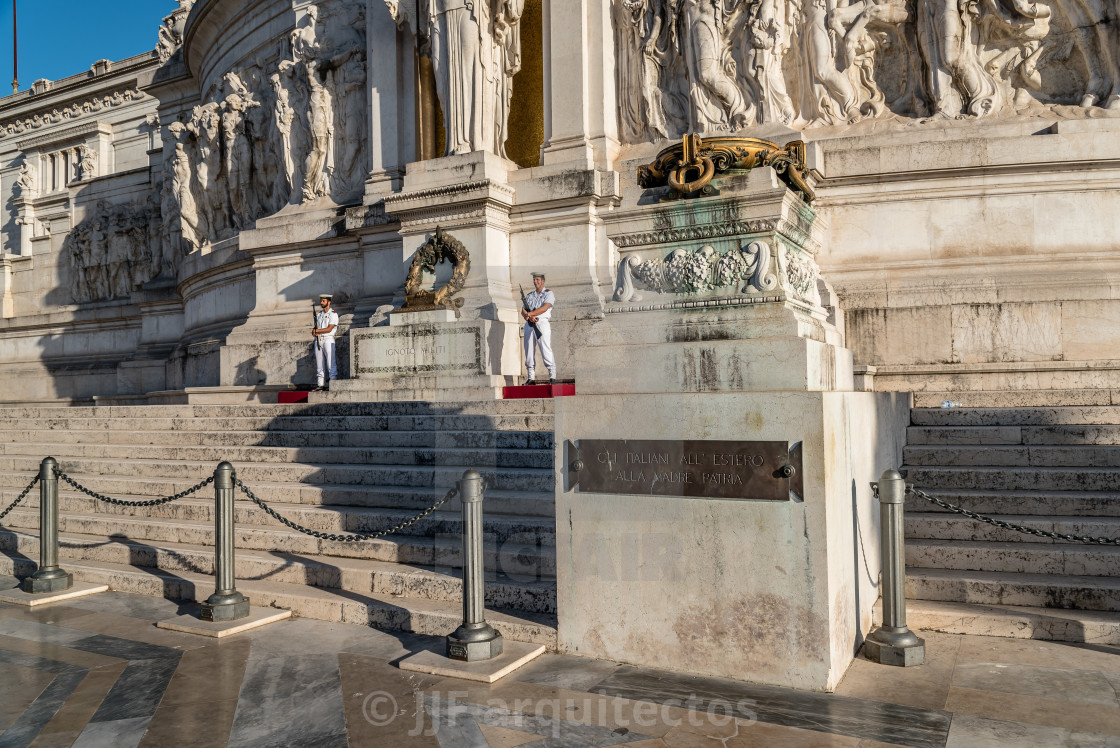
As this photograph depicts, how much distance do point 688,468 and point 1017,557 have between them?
3.01m

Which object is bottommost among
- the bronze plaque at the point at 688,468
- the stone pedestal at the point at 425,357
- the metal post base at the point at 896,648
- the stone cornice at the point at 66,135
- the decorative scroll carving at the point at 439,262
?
the metal post base at the point at 896,648

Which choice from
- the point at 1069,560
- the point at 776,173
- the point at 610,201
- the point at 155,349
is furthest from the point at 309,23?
the point at 1069,560

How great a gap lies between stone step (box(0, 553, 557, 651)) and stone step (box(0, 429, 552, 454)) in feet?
8.32

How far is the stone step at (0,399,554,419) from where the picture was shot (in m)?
10.2

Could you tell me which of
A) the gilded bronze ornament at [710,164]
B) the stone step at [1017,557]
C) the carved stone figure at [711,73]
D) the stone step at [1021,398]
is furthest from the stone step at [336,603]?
the carved stone figure at [711,73]

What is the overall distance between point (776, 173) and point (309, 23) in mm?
15840

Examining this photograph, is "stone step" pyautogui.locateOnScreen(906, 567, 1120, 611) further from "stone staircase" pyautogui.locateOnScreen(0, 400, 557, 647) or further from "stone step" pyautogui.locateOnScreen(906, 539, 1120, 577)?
"stone staircase" pyautogui.locateOnScreen(0, 400, 557, 647)

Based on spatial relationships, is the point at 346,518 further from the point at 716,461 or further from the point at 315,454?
the point at 716,461

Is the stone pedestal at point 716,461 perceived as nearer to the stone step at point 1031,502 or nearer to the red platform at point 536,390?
the stone step at point 1031,502

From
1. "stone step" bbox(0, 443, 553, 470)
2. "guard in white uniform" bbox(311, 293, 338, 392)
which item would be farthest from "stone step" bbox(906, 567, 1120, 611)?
"guard in white uniform" bbox(311, 293, 338, 392)

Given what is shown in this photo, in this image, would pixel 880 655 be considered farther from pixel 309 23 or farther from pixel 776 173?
pixel 309 23

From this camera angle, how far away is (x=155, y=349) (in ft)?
83.5

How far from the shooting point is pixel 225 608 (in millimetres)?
6875

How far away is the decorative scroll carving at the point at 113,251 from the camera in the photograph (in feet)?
91.8
